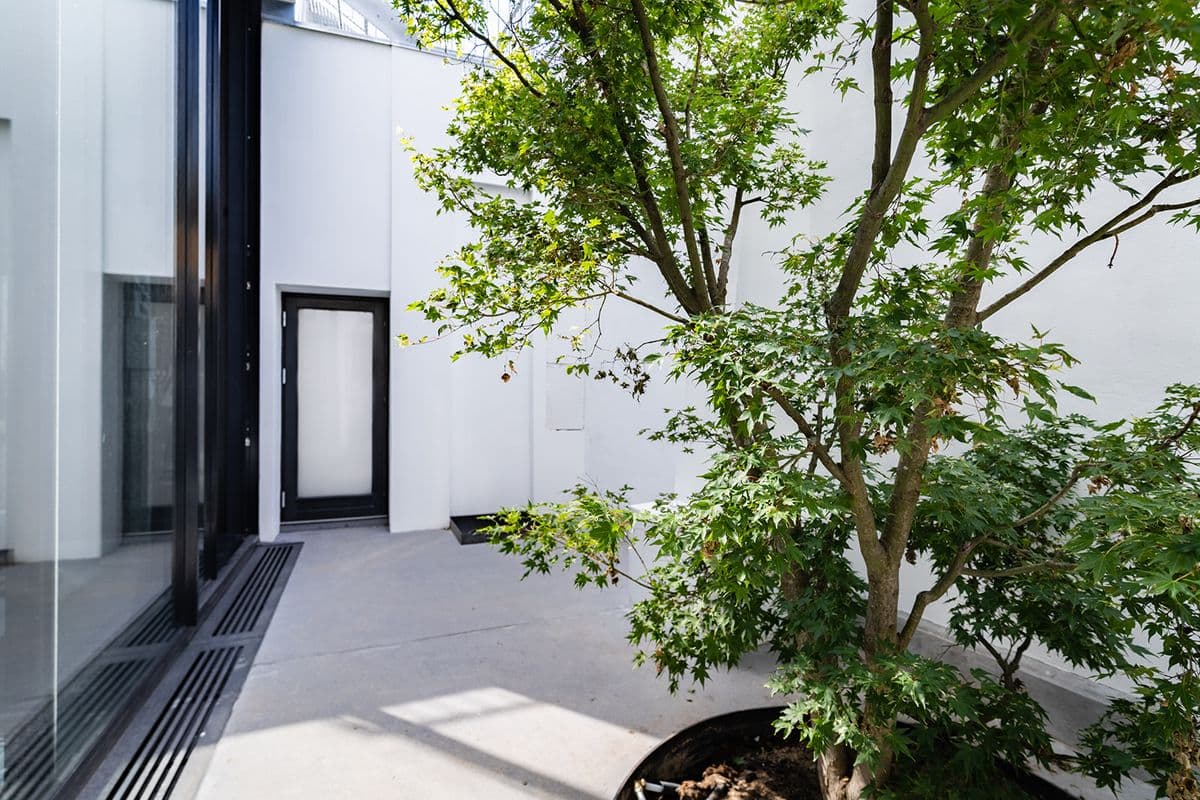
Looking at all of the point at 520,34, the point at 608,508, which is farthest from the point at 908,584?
the point at 520,34

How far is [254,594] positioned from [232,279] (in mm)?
1899

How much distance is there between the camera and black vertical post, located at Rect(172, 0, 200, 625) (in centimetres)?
244

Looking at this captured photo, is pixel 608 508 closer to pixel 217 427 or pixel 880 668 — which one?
pixel 880 668

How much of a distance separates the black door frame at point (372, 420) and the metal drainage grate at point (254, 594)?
60 centimetres

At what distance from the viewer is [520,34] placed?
1.57 metres

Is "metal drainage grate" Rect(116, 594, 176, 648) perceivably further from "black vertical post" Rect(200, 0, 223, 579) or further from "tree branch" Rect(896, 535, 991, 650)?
"tree branch" Rect(896, 535, 991, 650)

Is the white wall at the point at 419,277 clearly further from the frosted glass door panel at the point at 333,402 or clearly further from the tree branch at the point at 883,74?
the tree branch at the point at 883,74

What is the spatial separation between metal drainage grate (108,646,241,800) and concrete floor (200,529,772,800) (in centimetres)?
10

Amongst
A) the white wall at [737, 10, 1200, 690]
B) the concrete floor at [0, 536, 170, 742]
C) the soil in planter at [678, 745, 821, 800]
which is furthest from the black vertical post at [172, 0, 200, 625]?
the white wall at [737, 10, 1200, 690]

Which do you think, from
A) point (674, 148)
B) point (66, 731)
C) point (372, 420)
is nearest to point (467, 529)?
point (372, 420)

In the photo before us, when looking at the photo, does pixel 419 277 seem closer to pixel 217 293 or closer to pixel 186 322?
pixel 217 293

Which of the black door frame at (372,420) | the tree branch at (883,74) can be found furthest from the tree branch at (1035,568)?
the black door frame at (372,420)

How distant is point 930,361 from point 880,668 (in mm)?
719

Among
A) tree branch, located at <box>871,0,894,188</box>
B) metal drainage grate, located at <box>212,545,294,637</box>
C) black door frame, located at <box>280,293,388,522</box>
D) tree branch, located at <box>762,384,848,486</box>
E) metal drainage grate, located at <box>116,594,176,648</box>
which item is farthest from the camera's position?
black door frame, located at <box>280,293,388,522</box>
